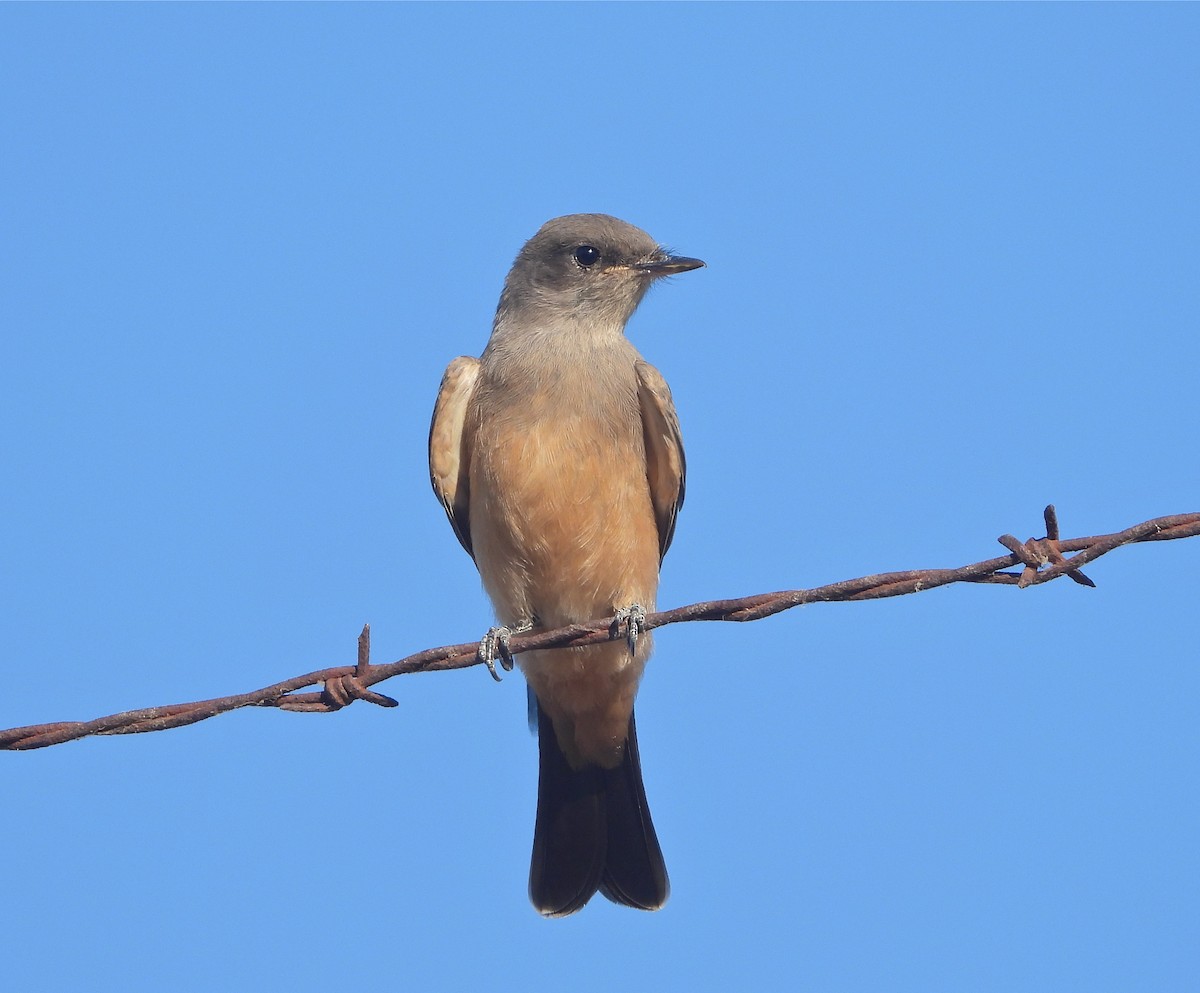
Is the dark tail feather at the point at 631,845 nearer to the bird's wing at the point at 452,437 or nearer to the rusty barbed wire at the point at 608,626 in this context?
the bird's wing at the point at 452,437

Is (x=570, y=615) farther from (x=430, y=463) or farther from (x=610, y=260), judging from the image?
(x=610, y=260)

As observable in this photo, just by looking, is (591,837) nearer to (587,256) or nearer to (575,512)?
(575,512)

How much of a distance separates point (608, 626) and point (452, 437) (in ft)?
9.24

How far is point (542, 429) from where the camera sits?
734cm

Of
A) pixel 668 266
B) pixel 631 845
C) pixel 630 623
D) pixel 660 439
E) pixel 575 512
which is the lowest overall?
pixel 631 845

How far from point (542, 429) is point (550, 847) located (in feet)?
7.63

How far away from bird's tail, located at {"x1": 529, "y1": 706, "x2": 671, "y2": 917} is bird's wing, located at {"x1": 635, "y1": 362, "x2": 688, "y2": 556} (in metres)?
1.35

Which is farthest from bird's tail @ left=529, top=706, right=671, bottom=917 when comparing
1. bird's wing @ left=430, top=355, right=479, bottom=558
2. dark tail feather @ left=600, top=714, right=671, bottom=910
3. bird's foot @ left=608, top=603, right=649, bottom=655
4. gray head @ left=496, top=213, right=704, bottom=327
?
gray head @ left=496, top=213, right=704, bottom=327

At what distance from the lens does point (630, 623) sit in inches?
255

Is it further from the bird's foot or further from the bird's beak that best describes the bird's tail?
the bird's beak

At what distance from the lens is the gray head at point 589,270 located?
821cm

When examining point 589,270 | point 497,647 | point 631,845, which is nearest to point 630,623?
point 497,647

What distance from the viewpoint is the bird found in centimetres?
729

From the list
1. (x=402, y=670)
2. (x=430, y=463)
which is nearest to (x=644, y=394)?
(x=430, y=463)
